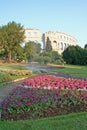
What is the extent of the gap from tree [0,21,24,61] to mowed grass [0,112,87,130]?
5343 cm

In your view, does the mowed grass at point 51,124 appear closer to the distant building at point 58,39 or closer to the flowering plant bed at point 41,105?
the flowering plant bed at point 41,105

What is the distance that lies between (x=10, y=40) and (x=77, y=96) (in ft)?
170

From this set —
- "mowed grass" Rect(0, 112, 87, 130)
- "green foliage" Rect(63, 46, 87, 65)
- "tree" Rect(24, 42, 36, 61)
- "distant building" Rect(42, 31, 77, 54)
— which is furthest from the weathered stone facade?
"mowed grass" Rect(0, 112, 87, 130)

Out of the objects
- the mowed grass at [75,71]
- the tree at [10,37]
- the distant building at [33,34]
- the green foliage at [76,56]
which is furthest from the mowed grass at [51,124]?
the distant building at [33,34]

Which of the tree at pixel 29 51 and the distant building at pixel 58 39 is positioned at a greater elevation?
the distant building at pixel 58 39

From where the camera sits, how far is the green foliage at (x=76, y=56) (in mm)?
55500

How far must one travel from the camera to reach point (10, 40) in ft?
194

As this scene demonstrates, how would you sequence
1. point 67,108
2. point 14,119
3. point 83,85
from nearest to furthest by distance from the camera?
point 14,119 → point 67,108 → point 83,85

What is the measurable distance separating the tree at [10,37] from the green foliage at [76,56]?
34.3ft

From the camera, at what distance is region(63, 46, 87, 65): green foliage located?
55500mm

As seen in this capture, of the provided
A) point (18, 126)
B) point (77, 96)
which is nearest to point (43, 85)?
point (77, 96)

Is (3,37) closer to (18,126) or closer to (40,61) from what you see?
(40,61)

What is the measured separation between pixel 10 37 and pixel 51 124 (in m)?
54.7

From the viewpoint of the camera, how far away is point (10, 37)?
59.7 m
